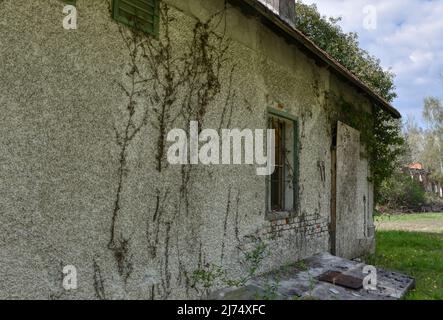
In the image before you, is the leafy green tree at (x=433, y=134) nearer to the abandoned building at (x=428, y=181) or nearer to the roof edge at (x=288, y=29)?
the abandoned building at (x=428, y=181)

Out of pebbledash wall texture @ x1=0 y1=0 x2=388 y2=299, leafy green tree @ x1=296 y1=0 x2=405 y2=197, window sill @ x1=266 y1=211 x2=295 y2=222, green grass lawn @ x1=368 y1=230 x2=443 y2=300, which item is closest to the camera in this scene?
pebbledash wall texture @ x1=0 y1=0 x2=388 y2=299

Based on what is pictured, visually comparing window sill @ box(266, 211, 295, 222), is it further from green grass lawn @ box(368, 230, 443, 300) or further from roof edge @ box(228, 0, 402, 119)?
roof edge @ box(228, 0, 402, 119)

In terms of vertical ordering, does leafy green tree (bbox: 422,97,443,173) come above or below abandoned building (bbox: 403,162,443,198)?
above

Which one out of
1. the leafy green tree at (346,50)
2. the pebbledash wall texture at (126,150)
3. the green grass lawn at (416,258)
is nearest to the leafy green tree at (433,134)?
the green grass lawn at (416,258)

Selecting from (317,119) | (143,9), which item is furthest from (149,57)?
(317,119)

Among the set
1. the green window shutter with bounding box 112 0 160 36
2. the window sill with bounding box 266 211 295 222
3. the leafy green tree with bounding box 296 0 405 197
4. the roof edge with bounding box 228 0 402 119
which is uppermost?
the leafy green tree with bounding box 296 0 405 197

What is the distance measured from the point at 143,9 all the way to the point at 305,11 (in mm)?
10595

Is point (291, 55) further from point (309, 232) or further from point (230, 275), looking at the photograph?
point (230, 275)

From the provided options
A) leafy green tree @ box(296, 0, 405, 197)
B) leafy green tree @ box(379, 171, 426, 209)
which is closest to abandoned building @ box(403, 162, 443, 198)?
leafy green tree @ box(379, 171, 426, 209)

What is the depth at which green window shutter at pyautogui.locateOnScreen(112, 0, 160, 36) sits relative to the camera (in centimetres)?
376

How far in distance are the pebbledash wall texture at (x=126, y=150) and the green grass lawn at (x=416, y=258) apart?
7.55 feet

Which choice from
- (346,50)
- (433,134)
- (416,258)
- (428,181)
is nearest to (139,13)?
(416,258)

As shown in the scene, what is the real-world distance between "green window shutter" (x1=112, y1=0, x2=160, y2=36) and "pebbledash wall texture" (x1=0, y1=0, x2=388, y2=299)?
0.08 meters

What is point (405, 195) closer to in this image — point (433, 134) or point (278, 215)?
point (433, 134)
